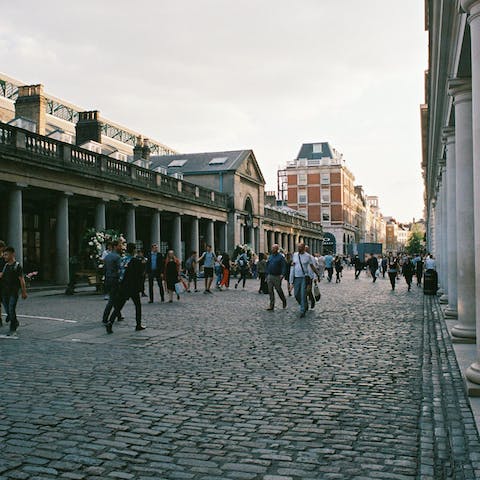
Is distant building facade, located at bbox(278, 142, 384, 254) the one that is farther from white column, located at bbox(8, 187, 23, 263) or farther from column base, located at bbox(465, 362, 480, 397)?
column base, located at bbox(465, 362, 480, 397)

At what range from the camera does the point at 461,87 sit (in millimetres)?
8453

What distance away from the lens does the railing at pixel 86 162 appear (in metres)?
21.2

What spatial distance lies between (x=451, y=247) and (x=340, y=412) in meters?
7.74

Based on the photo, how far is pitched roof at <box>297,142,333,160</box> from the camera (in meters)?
101

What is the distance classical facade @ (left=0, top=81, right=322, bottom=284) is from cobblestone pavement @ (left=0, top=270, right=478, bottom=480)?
12.9m

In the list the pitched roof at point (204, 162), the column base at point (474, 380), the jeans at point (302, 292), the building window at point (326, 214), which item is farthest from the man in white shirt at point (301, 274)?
the building window at point (326, 214)

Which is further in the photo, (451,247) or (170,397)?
(451,247)

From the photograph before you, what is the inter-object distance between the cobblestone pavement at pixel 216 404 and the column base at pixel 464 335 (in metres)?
0.58

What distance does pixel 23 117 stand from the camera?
29594 mm

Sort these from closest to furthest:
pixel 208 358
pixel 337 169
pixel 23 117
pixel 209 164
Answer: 1. pixel 208 358
2. pixel 23 117
3. pixel 209 164
4. pixel 337 169

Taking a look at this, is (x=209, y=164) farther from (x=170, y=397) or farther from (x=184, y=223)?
(x=170, y=397)

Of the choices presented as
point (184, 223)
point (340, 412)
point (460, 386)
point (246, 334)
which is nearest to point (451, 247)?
point (246, 334)

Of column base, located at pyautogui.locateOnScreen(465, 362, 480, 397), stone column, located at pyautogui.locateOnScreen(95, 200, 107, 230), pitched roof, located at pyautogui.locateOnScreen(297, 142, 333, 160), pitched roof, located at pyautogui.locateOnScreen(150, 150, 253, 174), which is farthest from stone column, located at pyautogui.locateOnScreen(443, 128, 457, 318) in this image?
pitched roof, located at pyautogui.locateOnScreen(297, 142, 333, 160)

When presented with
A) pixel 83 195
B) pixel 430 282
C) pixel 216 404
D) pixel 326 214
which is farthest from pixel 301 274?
pixel 326 214
